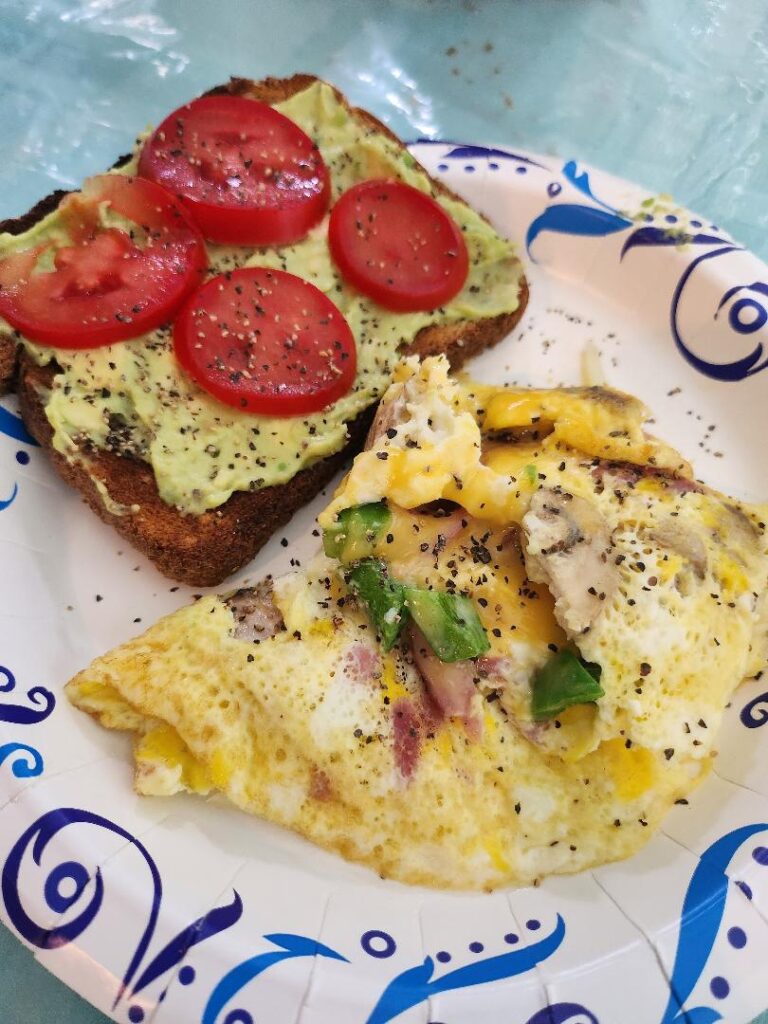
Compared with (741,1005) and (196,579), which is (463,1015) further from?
(196,579)

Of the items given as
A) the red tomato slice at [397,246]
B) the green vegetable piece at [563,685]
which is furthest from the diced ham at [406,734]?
the red tomato slice at [397,246]

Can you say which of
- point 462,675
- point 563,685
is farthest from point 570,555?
point 462,675

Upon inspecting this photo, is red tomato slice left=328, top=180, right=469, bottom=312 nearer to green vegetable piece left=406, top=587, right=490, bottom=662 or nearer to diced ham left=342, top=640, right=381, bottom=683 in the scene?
green vegetable piece left=406, top=587, right=490, bottom=662

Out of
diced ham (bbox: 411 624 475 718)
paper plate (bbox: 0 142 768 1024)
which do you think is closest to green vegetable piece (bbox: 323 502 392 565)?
diced ham (bbox: 411 624 475 718)

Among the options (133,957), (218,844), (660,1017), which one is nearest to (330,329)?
(218,844)

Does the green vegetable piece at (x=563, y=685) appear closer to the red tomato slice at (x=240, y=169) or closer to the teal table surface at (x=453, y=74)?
the red tomato slice at (x=240, y=169)

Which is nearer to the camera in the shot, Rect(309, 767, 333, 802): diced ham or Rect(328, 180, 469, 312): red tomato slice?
Rect(309, 767, 333, 802): diced ham
